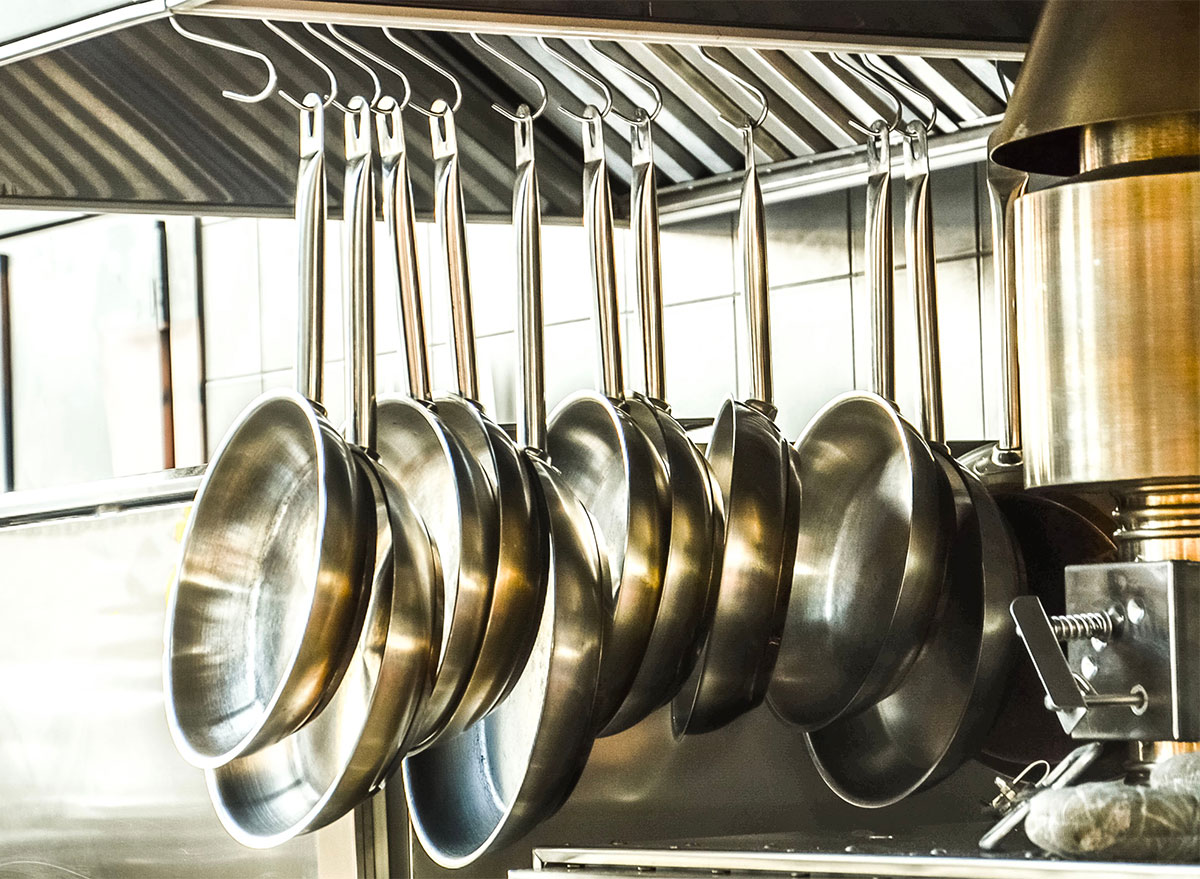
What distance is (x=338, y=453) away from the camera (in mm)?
877

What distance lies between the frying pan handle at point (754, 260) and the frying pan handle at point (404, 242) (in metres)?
0.20

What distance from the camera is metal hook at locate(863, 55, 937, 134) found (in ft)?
3.28

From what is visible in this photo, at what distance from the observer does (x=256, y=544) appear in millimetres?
984

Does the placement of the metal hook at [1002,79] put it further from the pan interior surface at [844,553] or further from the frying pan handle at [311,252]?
the frying pan handle at [311,252]

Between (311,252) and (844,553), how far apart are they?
0.35 meters

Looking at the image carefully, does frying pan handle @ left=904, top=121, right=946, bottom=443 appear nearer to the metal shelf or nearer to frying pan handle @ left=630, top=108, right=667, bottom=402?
frying pan handle @ left=630, top=108, right=667, bottom=402

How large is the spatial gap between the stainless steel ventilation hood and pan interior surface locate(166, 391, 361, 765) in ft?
0.59

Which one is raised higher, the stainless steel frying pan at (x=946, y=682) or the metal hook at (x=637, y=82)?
the metal hook at (x=637, y=82)

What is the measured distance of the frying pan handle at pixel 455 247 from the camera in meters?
1.01

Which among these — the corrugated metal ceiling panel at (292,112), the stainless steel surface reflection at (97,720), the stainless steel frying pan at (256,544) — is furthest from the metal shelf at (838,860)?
the corrugated metal ceiling panel at (292,112)

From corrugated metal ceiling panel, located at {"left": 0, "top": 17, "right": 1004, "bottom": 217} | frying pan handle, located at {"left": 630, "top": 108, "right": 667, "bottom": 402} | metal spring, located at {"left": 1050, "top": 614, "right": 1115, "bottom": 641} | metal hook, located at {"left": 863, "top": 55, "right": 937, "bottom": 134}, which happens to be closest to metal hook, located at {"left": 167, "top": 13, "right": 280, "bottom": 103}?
corrugated metal ceiling panel, located at {"left": 0, "top": 17, "right": 1004, "bottom": 217}

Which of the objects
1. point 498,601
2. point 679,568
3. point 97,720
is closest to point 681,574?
point 679,568

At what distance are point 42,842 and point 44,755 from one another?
0.21 ft

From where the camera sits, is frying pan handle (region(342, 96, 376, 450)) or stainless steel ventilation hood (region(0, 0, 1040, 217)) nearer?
stainless steel ventilation hood (region(0, 0, 1040, 217))
